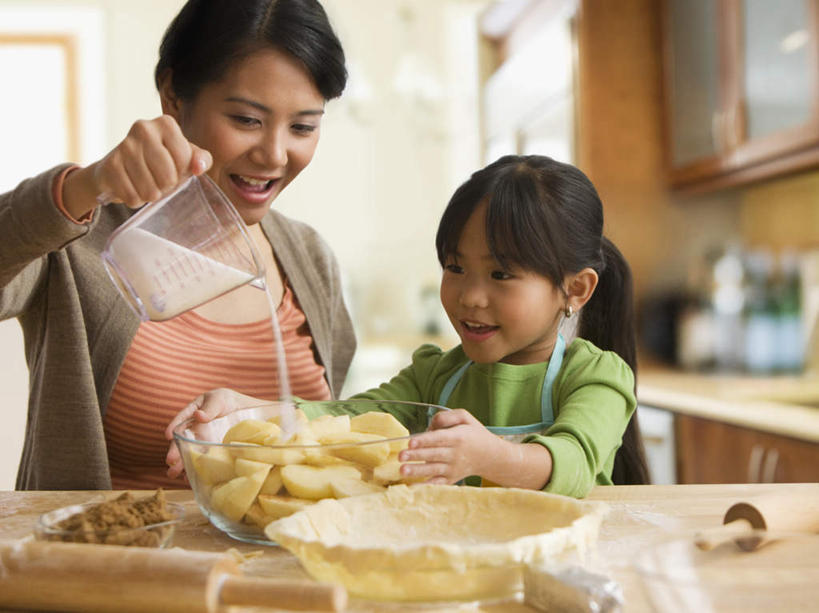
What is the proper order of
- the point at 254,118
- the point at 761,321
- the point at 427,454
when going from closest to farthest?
the point at 427,454
the point at 254,118
the point at 761,321

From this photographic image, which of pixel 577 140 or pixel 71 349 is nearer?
pixel 71 349

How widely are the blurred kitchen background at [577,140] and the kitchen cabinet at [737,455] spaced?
2 cm

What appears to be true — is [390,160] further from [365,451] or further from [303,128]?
[365,451]

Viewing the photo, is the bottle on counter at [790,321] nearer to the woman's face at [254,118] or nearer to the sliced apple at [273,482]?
the woman's face at [254,118]

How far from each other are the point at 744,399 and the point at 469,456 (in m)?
1.94

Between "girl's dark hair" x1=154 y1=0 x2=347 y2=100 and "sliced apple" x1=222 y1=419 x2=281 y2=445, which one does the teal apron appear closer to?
"sliced apple" x1=222 y1=419 x2=281 y2=445

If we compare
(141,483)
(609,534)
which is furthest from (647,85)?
(609,534)

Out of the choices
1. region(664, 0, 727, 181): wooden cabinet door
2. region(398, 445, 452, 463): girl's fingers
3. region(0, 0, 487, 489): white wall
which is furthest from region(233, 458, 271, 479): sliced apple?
region(0, 0, 487, 489): white wall

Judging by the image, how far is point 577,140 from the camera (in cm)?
335

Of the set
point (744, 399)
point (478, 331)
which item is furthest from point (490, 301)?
point (744, 399)

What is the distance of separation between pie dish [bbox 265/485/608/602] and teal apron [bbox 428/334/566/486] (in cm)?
29

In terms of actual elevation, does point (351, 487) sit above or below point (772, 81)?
below

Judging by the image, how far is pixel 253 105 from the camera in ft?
4.13

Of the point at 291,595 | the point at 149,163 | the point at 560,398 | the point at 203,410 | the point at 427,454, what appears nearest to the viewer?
the point at 291,595
